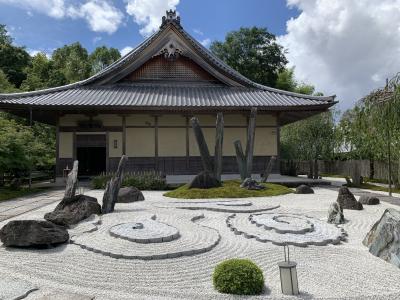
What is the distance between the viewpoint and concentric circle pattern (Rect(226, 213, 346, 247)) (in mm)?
6633

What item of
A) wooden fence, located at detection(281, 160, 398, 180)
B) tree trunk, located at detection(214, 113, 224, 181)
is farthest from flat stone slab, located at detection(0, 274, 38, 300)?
wooden fence, located at detection(281, 160, 398, 180)

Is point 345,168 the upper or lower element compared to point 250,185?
upper

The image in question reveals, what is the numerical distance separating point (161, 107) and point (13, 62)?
3145cm

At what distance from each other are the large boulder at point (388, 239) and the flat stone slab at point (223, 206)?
411cm

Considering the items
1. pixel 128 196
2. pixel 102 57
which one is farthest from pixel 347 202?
pixel 102 57

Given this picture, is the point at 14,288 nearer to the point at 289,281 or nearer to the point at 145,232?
the point at 145,232

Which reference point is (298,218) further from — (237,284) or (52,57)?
(52,57)

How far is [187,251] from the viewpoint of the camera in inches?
229

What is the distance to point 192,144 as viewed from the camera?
65.1 feet

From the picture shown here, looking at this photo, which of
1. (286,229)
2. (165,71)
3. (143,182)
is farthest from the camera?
(165,71)

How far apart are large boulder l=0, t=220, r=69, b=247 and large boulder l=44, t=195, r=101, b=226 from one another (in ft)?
5.15

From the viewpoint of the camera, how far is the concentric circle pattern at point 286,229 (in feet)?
21.8

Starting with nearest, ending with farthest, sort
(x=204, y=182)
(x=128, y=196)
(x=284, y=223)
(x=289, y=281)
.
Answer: (x=289, y=281) < (x=284, y=223) < (x=128, y=196) < (x=204, y=182)

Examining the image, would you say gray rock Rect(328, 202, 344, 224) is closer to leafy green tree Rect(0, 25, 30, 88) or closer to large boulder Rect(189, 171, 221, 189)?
large boulder Rect(189, 171, 221, 189)
